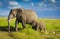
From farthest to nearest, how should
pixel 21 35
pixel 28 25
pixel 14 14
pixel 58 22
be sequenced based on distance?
pixel 58 22 → pixel 28 25 → pixel 14 14 → pixel 21 35

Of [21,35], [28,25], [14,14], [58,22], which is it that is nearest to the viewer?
[21,35]

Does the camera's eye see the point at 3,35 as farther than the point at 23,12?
No

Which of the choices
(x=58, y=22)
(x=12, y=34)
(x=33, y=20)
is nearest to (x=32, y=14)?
(x=33, y=20)

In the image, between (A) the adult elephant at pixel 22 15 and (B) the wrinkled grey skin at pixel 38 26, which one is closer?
(A) the adult elephant at pixel 22 15

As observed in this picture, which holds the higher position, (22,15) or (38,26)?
(22,15)

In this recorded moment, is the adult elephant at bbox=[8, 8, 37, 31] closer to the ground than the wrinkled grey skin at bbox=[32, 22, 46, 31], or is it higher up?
higher up

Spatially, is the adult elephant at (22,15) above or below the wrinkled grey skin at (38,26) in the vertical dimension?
above

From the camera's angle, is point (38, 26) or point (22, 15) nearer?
point (22, 15)

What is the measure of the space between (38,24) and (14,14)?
930 millimetres

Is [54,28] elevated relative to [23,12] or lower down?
lower down

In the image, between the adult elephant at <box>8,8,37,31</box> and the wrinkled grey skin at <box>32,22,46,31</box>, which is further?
the wrinkled grey skin at <box>32,22,46,31</box>

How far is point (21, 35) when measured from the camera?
269 inches

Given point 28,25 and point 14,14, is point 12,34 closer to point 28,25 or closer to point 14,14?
point 14,14

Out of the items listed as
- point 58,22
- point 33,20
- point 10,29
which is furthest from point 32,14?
point 58,22
